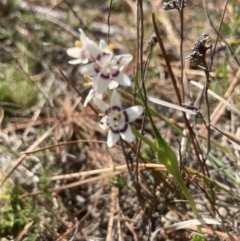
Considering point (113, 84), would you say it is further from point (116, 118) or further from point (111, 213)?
point (111, 213)

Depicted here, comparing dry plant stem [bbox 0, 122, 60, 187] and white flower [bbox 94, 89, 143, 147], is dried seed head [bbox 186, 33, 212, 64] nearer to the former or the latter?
white flower [bbox 94, 89, 143, 147]

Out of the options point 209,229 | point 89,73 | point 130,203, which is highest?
point 89,73

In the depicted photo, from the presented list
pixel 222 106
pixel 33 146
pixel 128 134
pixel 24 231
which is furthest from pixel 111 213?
pixel 128 134

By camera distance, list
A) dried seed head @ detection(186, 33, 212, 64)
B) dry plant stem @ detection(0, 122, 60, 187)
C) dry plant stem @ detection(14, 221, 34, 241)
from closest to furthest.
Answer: dried seed head @ detection(186, 33, 212, 64)
dry plant stem @ detection(14, 221, 34, 241)
dry plant stem @ detection(0, 122, 60, 187)

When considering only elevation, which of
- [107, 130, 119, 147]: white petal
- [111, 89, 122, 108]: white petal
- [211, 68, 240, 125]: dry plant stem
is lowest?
[211, 68, 240, 125]: dry plant stem

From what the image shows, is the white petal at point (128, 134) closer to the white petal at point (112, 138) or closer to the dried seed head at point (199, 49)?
the white petal at point (112, 138)

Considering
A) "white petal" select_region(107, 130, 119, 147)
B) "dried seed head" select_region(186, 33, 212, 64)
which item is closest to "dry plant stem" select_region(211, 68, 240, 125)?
"dried seed head" select_region(186, 33, 212, 64)

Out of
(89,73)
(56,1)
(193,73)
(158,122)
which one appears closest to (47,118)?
(158,122)

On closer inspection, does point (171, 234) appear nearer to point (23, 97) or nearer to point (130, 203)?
point (130, 203)
